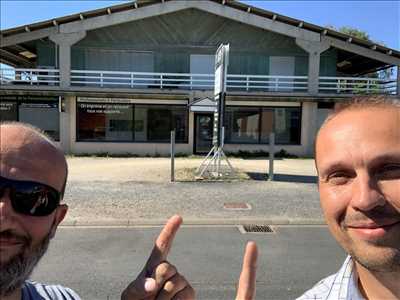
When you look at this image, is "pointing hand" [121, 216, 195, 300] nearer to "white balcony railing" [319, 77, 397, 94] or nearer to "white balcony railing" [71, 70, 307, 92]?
"white balcony railing" [71, 70, 307, 92]

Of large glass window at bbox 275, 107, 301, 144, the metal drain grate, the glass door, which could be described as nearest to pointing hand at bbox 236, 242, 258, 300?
the metal drain grate

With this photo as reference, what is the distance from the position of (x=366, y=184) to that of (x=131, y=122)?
936 inches

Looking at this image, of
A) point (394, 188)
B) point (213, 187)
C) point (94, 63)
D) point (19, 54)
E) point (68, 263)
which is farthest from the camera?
point (19, 54)

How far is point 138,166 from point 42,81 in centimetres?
939

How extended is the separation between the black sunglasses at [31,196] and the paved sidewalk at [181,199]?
718 centimetres

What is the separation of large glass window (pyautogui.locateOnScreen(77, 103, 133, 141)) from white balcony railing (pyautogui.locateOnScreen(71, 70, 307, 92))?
163 centimetres

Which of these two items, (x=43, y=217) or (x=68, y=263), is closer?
(x=43, y=217)

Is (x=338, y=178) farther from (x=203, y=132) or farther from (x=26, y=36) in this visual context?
(x=26, y=36)

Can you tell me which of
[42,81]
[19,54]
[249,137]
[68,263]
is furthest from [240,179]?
[19,54]

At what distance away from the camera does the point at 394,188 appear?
1.26m

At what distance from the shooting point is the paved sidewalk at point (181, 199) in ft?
28.8

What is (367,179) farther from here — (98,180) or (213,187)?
→ (98,180)

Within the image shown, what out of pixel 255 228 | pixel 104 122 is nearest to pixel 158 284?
pixel 255 228

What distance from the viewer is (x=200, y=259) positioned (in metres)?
6.02
